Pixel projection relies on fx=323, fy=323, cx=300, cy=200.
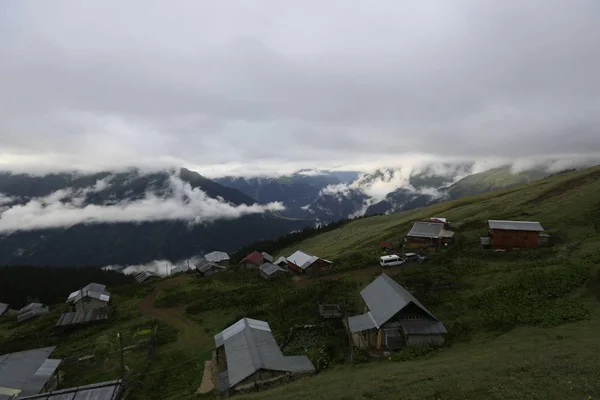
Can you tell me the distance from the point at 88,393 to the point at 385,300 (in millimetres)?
30335

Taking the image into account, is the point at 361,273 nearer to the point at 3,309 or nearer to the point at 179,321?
the point at 179,321

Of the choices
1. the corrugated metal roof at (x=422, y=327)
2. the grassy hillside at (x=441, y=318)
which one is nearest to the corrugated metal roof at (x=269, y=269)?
the grassy hillside at (x=441, y=318)

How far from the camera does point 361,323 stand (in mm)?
36188

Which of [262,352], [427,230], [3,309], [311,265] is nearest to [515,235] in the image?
[427,230]

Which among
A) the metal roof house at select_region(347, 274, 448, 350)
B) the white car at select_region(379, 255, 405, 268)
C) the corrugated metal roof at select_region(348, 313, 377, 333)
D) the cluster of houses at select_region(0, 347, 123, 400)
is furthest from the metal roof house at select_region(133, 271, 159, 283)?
the metal roof house at select_region(347, 274, 448, 350)

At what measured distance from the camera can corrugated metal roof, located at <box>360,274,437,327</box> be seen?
3450 centimetres

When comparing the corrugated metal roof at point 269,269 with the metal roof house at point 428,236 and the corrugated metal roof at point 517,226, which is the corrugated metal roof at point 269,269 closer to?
the metal roof house at point 428,236

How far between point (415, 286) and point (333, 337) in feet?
53.6

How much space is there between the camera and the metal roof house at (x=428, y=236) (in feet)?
234

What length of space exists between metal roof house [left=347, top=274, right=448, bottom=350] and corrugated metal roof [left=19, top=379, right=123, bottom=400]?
2264 centimetres

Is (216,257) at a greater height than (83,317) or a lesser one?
greater

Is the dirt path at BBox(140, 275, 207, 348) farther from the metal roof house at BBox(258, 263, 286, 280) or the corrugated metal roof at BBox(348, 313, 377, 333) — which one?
the corrugated metal roof at BBox(348, 313, 377, 333)

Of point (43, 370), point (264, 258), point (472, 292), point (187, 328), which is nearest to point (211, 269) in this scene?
point (264, 258)

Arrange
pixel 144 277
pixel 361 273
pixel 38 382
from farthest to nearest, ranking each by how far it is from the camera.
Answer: pixel 144 277
pixel 361 273
pixel 38 382
